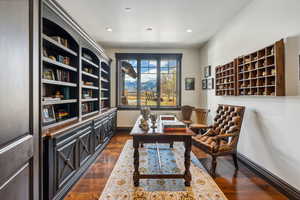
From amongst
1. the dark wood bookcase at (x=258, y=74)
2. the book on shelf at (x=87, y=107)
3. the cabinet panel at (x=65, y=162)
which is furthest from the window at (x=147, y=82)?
the cabinet panel at (x=65, y=162)

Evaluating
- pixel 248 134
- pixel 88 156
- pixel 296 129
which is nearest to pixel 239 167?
pixel 248 134

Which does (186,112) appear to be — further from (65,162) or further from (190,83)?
(65,162)

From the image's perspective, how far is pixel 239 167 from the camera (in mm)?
3260

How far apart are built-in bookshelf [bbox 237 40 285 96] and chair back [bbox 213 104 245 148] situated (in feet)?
1.09

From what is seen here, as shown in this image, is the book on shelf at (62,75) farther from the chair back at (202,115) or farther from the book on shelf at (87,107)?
the chair back at (202,115)

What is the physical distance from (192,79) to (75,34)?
428cm

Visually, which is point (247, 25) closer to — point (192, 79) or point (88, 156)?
point (192, 79)

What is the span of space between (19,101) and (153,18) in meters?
3.34

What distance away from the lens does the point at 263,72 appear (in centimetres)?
275

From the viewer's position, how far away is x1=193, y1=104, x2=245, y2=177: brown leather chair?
2943 mm

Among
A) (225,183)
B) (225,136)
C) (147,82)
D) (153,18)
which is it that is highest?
(153,18)

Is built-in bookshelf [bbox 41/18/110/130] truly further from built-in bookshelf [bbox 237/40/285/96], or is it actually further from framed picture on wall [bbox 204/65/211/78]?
framed picture on wall [bbox 204/65/211/78]

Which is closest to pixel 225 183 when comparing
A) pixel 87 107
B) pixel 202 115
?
pixel 202 115

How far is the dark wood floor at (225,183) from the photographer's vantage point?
235cm
